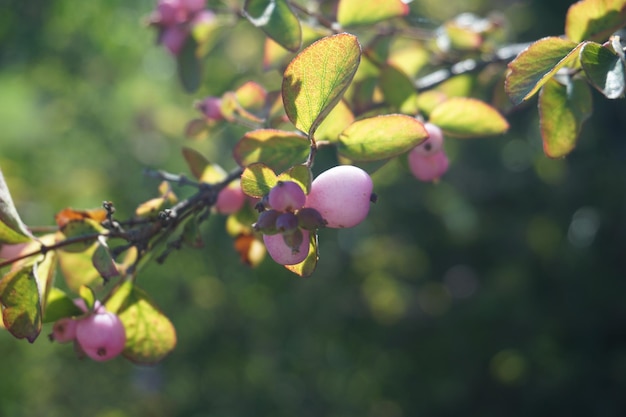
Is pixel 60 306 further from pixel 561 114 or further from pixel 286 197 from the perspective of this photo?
pixel 561 114

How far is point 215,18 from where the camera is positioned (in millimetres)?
795

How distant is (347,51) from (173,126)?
6.77 ft

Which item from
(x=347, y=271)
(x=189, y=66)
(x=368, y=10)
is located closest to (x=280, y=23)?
(x=368, y=10)

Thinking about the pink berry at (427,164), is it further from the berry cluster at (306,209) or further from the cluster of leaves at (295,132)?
the berry cluster at (306,209)

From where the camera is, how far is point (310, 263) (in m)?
0.43

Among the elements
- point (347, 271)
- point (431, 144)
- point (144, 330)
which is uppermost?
point (431, 144)

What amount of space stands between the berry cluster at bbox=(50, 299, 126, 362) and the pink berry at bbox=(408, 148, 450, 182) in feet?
0.87

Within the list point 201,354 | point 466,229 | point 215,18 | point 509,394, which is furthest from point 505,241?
point 215,18

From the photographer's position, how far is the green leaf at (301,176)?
413 mm

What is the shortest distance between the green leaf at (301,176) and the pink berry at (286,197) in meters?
0.02

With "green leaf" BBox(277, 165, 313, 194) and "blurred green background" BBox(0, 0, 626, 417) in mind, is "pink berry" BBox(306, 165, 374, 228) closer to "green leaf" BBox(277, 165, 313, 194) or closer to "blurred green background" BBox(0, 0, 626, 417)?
"green leaf" BBox(277, 165, 313, 194)

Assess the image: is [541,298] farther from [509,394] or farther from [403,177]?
[403,177]

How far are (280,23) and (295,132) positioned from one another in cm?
12

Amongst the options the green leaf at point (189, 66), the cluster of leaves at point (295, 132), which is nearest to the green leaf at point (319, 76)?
the cluster of leaves at point (295, 132)
